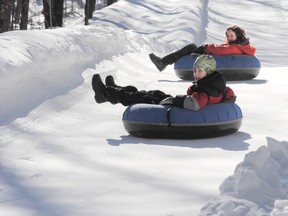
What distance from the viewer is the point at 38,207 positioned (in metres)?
3.58

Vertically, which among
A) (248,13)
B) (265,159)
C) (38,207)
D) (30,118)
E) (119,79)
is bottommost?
(248,13)

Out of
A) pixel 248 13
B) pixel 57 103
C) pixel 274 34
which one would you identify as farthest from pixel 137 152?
pixel 248 13

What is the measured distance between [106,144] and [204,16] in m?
16.4

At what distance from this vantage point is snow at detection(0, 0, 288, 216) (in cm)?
353

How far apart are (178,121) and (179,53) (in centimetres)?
417

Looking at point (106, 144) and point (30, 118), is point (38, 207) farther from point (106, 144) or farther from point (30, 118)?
point (30, 118)

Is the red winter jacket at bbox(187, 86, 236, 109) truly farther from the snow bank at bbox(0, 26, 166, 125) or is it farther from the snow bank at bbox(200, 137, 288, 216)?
the snow bank at bbox(0, 26, 166, 125)

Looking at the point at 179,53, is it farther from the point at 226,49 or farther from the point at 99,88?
the point at 99,88

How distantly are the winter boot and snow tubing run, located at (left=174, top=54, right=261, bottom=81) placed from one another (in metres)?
0.06

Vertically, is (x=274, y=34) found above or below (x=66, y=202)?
below

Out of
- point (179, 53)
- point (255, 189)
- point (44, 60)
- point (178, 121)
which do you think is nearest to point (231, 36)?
point (179, 53)

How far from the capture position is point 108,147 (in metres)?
5.34

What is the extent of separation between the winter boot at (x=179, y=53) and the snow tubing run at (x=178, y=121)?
3914mm

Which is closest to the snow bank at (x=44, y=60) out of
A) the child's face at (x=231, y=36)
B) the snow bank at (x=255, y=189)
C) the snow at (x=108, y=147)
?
the snow at (x=108, y=147)
